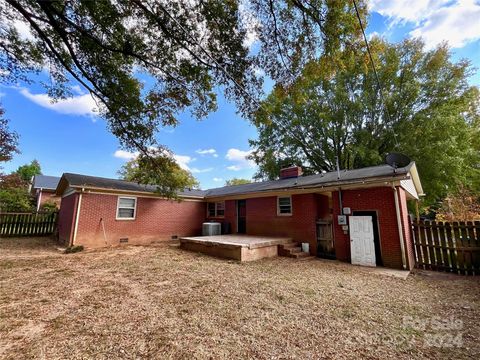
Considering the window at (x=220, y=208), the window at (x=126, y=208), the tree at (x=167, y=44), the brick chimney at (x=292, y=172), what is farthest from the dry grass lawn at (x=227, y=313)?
the brick chimney at (x=292, y=172)

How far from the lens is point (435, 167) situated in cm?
1514

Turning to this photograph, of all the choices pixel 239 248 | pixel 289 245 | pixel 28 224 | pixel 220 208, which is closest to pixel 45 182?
pixel 28 224

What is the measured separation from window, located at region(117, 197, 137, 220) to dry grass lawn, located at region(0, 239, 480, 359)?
505 centimetres

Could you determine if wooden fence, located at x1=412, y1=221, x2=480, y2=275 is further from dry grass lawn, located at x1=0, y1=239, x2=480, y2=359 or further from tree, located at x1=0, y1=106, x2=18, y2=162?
tree, located at x1=0, y1=106, x2=18, y2=162

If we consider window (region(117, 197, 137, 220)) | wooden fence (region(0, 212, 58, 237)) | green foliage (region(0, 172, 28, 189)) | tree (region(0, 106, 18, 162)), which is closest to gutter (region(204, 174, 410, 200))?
window (region(117, 197, 137, 220))

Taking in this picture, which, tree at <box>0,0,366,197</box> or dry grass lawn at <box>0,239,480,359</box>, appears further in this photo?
tree at <box>0,0,366,197</box>

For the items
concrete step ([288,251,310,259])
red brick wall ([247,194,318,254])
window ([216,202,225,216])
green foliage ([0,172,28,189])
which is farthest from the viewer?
green foliage ([0,172,28,189])

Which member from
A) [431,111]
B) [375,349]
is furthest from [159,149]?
[431,111]

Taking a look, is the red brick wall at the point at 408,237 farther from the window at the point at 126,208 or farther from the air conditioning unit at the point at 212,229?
the window at the point at 126,208

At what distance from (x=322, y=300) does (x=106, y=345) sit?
3.81 metres

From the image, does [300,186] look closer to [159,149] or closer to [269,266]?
[269,266]

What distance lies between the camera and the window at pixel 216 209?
569 inches

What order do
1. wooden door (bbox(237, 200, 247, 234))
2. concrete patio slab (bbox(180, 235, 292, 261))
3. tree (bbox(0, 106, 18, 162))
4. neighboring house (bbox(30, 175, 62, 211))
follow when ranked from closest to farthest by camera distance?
1. concrete patio slab (bbox(180, 235, 292, 261))
2. tree (bbox(0, 106, 18, 162))
3. wooden door (bbox(237, 200, 247, 234))
4. neighboring house (bbox(30, 175, 62, 211))

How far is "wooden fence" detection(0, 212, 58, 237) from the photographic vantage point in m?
12.8
